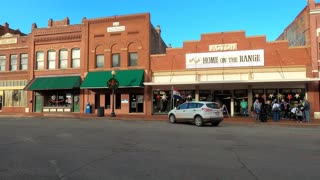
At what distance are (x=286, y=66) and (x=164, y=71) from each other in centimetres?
1131

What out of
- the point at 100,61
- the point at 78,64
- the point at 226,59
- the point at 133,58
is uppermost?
the point at 133,58

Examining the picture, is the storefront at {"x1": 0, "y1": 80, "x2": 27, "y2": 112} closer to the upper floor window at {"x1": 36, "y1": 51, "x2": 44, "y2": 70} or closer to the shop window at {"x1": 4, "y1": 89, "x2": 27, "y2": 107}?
the shop window at {"x1": 4, "y1": 89, "x2": 27, "y2": 107}

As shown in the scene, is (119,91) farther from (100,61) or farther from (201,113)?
(201,113)

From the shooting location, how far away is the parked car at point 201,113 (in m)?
20.4

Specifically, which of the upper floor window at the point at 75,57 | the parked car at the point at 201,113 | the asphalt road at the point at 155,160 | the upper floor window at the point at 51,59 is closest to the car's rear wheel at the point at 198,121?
the parked car at the point at 201,113

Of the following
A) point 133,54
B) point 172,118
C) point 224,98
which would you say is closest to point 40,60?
point 133,54

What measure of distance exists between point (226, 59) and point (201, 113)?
10.9 meters

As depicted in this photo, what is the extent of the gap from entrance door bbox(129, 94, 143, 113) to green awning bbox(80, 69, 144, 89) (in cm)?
200

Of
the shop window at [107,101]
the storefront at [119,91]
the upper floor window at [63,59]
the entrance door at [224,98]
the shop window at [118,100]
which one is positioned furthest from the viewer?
the upper floor window at [63,59]

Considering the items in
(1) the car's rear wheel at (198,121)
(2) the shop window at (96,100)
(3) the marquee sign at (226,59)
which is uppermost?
(3) the marquee sign at (226,59)

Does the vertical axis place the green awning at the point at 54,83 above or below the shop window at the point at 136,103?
above

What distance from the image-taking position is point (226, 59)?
97.9 feet

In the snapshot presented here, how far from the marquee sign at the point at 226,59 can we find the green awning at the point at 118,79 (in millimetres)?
4981

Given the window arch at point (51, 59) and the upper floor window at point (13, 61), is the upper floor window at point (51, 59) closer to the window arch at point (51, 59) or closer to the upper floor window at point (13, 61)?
the window arch at point (51, 59)
